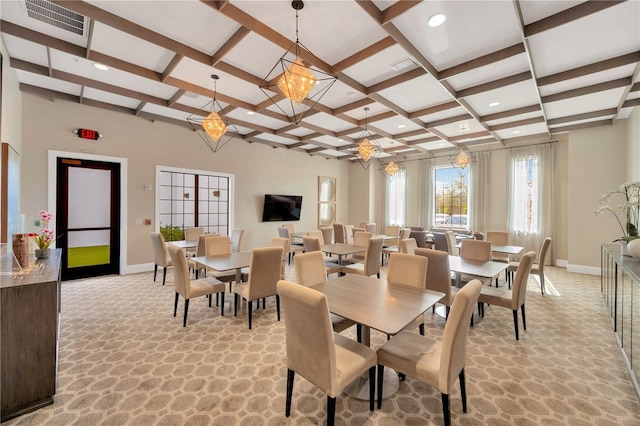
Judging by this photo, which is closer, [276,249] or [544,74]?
[276,249]

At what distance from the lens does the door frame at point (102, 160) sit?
473cm

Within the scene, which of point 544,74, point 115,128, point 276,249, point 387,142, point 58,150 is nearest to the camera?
point 276,249

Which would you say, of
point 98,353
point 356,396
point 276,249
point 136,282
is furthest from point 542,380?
point 136,282

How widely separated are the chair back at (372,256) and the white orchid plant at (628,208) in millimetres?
2756

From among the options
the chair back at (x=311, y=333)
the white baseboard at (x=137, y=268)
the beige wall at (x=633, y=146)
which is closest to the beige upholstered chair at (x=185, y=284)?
the chair back at (x=311, y=333)

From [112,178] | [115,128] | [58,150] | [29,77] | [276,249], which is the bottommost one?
[276,249]

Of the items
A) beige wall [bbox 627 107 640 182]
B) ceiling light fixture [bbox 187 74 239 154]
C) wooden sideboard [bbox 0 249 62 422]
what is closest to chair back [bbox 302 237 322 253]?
ceiling light fixture [bbox 187 74 239 154]

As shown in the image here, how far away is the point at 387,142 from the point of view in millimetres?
7582

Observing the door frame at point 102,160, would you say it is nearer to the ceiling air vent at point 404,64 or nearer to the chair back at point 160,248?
the chair back at point 160,248

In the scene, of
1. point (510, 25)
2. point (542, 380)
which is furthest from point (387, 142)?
point (542, 380)

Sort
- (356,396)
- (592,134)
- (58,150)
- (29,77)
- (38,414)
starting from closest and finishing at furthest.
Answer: (38,414), (356,396), (29,77), (58,150), (592,134)

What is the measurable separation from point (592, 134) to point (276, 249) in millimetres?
7141

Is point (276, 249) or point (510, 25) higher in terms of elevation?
point (510, 25)

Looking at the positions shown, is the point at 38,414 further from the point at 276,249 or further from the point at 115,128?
the point at 115,128
